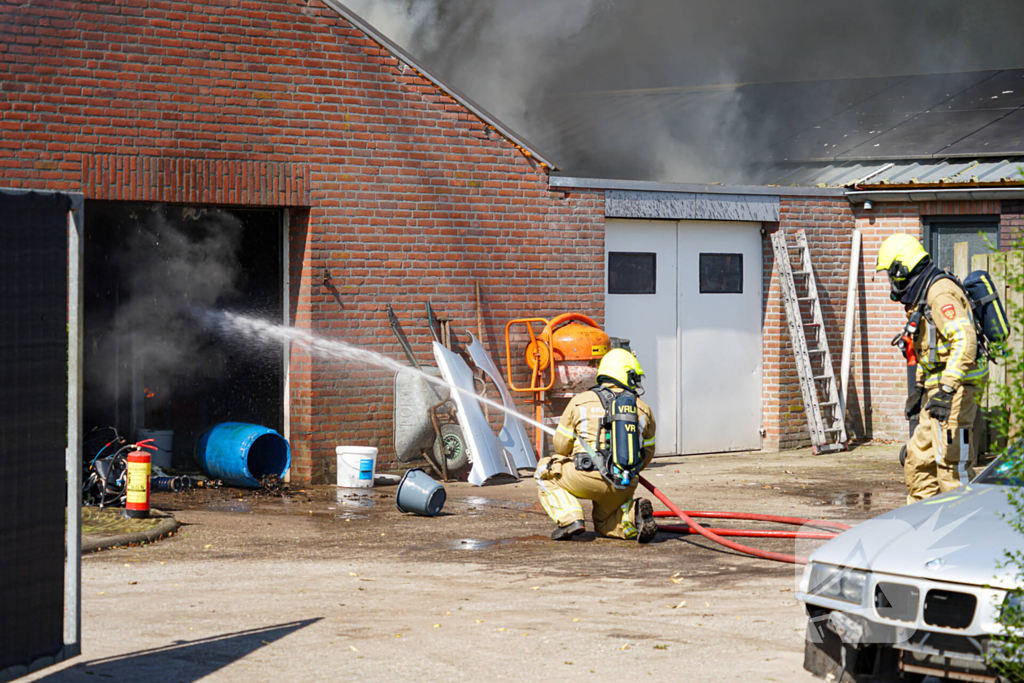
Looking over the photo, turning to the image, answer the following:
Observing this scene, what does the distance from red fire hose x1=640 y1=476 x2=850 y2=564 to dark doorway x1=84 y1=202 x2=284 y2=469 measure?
15.7 feet

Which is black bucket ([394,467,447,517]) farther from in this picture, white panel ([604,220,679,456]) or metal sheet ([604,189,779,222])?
metal sheet ([604,189,779,222])

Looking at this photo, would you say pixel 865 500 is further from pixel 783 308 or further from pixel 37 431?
pixel 37 431

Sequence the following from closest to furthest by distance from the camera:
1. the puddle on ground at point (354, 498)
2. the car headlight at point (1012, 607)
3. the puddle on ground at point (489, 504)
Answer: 1. the car headlight at point (1012, 607)
2. the puddle on ground at point (489, 504)
3. the puddle on ground at point (354, 498)

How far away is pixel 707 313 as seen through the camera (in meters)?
14.5

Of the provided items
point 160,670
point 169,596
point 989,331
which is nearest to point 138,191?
point 169,596

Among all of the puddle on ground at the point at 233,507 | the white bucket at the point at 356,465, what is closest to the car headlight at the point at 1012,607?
the puddle on ground at the point at 233,507

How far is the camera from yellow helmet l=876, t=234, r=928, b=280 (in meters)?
8.39

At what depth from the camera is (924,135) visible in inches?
634

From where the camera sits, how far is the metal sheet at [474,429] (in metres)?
11.9

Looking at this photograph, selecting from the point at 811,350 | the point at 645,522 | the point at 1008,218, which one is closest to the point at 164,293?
the point at 645,522

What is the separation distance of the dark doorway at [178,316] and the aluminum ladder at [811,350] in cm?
636

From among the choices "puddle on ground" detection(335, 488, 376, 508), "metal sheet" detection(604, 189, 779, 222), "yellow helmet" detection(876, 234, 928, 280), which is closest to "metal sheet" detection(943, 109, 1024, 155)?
"metal sheet" detection(604, 189, 779, 222)

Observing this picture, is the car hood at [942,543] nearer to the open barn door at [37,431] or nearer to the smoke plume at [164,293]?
the open barn door at [37,431]

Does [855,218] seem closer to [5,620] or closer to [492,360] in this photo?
[492,360]
